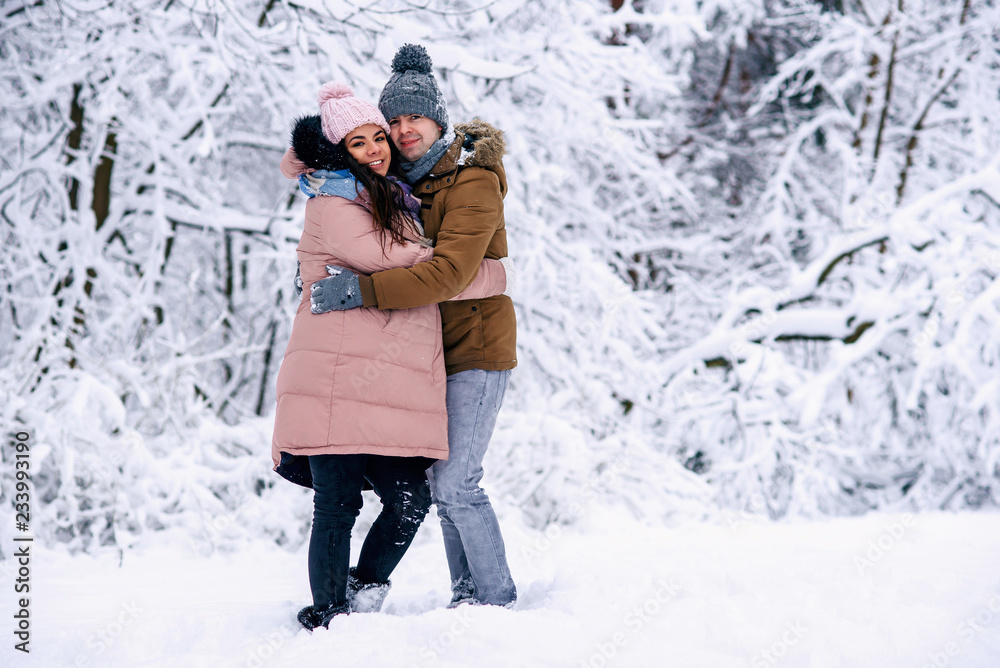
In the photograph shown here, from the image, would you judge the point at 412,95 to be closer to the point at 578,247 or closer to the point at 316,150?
the point at 316,150

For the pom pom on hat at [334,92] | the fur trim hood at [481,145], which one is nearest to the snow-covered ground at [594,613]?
the fur trim hood at [481,145]

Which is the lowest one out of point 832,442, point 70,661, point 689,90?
point 832,442

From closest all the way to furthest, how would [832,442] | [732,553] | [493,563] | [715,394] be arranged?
[493,563] < [732,553] < [715,394] < [832,442]

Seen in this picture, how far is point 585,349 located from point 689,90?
15.0ft

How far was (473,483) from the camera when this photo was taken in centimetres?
222

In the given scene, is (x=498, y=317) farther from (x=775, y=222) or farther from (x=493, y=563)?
(x=775, y=222)

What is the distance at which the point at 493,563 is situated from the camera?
221cm

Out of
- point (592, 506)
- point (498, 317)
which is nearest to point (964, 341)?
point (592, 506)

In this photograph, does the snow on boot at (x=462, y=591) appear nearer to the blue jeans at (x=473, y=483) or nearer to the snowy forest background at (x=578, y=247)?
the blue jeans at (x=473, y=483)

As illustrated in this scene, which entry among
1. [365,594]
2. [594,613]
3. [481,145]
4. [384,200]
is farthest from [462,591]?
[481,145]

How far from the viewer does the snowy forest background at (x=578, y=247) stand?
4078 millimetres

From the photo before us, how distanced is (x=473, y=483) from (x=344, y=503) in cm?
39

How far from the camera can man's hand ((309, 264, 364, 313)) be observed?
2.03 m

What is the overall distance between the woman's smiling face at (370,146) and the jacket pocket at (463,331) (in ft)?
1.57
